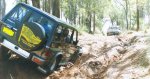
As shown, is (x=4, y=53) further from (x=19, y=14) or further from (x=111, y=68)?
(x=111, y=68)

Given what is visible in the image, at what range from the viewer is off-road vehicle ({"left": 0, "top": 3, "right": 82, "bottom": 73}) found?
33.7 feet

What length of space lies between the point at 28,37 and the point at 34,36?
0.69ft

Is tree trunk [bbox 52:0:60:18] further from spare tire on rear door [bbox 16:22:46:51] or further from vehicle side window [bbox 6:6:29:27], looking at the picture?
spare tire on rear door [bbox 16:22:46:51]

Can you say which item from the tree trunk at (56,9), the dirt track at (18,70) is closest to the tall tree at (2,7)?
the tree trunk at (56,9)

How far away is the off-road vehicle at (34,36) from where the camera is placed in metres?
10.3

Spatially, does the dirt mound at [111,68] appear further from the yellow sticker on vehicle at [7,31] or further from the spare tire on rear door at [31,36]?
the yellow sticker on vehicle at [7,31]

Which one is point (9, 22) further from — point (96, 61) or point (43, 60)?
point (96, 61)

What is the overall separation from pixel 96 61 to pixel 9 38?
11.7 feet

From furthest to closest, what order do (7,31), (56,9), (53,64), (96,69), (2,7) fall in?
(2,7) → (56,9) → (96,69) → (53,64) → (7,31)

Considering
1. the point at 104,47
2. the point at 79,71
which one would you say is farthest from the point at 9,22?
the point at 104,47

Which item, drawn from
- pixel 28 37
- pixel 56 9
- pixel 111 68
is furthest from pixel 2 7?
pixel 111 68

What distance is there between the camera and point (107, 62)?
12703 mm

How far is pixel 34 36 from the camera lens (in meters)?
10.2

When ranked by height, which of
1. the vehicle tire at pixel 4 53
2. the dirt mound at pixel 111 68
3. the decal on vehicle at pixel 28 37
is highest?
the decal on vehicle at pixel 28 37
